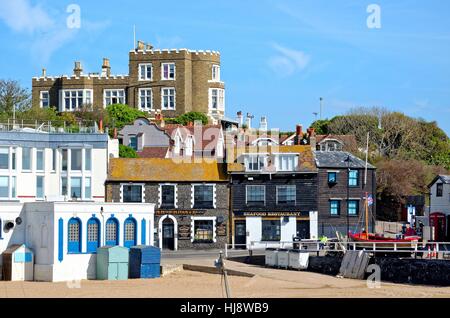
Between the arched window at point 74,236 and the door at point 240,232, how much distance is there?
55.9 ft

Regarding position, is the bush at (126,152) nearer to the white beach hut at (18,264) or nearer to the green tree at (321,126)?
the white beach hut at (18,264)

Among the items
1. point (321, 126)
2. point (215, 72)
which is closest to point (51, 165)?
point (215, 72)

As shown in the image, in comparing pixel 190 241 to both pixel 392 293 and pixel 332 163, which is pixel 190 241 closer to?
pixel 332 163

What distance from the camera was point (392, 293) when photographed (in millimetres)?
45531

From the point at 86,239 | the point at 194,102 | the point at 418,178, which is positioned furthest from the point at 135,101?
the point at 86,239

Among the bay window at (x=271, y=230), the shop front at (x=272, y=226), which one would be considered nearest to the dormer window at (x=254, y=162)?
the shop front at (x=272, y=226)

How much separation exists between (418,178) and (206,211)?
29275mm

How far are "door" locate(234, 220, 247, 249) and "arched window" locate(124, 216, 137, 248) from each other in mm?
13972

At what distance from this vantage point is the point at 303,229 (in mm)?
A: 66688

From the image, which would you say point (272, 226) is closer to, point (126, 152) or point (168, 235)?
point (168, 235)

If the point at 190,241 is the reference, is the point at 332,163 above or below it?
above

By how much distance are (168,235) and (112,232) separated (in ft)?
43.1
